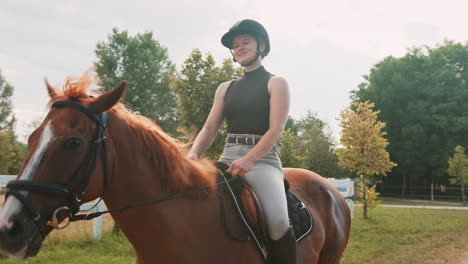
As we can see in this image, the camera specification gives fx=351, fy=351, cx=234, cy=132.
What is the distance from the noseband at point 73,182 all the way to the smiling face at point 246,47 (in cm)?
145

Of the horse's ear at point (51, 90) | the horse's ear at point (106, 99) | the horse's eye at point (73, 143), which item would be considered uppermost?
the horse's ear at point (51, 90)

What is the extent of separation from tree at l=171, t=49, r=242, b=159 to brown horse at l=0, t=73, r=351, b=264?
510 inches

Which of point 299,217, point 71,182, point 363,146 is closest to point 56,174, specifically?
point 71,182

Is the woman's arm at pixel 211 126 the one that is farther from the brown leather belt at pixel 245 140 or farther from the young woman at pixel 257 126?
the brown leather belt at pixel 245 140

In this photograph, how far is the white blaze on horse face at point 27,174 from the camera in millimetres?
1703

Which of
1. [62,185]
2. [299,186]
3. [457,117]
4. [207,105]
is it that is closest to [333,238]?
[299,186]

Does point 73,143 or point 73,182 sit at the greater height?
point 73,143

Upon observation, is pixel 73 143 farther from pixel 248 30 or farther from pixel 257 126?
pixel 248 30

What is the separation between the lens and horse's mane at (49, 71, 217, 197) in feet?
7.14

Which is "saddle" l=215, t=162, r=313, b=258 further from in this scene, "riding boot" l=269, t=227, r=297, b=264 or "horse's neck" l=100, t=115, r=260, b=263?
"horse's neck" l=100, t=115, r=260, b=263

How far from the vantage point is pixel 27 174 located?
1788 mm

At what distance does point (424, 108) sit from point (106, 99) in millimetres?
41589

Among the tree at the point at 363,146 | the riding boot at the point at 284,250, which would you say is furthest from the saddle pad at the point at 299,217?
the tree at the point at 363,146

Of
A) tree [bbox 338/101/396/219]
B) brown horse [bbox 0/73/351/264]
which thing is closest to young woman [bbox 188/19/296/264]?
brown horse [bbox 0/73/351/264]
